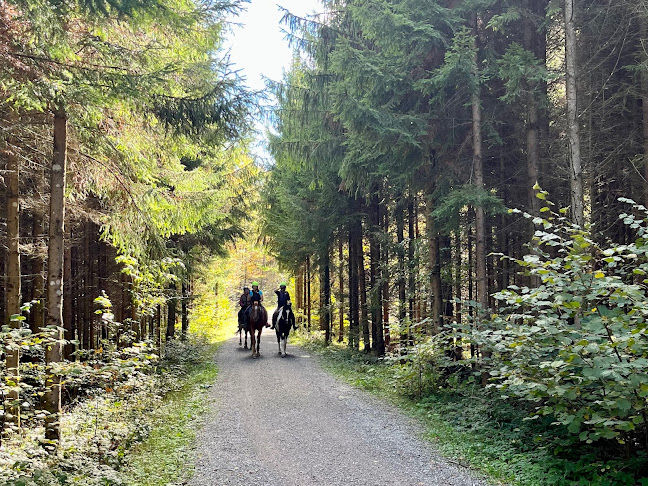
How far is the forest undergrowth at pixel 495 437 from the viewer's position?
15.8 feet

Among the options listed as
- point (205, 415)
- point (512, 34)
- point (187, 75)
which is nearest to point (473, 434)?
point (205, 415)

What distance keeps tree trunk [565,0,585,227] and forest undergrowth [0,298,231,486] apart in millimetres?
7158

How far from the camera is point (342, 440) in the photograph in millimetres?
6668

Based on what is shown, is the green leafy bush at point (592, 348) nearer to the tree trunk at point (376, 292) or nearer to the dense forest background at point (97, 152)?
the dense forest background at point (97, 152)

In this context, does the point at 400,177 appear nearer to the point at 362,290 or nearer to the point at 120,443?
the point at 362,290

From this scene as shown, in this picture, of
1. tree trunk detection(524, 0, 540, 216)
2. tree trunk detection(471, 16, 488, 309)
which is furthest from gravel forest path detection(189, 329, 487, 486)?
tree trunk detection(524, 0, 540, 216)

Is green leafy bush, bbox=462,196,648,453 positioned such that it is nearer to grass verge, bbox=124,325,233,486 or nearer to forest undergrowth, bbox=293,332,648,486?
forest undergrowth, bbox=293,332,648,486

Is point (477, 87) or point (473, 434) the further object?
point (477, 87)

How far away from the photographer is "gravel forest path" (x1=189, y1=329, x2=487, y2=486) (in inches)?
211

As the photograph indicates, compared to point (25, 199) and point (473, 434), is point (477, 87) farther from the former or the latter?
point (25, 199)

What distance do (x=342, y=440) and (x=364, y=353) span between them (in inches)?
357

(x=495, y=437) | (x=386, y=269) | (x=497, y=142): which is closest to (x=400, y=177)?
(x=497, y=142)

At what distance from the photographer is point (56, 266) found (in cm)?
634

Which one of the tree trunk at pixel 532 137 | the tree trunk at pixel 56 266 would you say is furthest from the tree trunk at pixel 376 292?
the tree trunk at pixel 56 266
